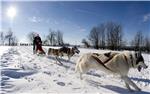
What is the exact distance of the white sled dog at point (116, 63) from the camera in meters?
7.78

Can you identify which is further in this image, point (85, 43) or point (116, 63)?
point (85, 43)

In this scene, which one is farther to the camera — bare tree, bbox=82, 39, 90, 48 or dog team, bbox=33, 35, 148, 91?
bare tree, bbox=82, 39, 90, 48

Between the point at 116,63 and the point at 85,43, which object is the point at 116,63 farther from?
the point at 85,43

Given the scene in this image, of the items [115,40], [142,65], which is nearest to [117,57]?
[142,65]

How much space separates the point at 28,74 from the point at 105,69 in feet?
10.8

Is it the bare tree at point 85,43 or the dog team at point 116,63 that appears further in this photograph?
the bare tree at point 85,43

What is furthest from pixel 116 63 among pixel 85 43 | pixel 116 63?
pixel 85 43

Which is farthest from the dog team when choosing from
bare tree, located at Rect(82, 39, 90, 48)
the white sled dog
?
bare tree, located at Rect(82, 39, 90, 48)

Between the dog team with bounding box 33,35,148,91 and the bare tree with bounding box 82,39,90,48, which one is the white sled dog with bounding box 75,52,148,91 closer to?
the dog team with bounding box 33,35,148,91

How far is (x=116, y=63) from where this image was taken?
26.3ft

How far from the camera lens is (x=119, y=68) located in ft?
26.0

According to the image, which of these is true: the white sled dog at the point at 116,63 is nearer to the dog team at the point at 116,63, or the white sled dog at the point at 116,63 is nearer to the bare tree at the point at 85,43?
the dog team at the point at 116,63

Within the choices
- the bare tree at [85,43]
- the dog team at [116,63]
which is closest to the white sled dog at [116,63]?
the dog team at [116,63]

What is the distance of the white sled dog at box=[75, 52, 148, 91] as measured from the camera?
7.78 meters
